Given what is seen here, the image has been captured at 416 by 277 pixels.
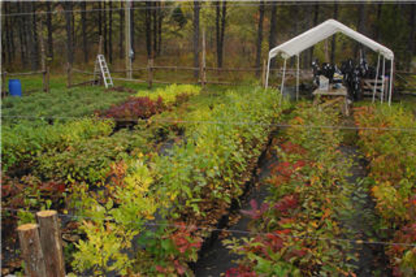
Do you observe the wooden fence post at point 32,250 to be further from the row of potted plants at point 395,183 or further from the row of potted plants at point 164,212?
the row of potted plants at point 395,183

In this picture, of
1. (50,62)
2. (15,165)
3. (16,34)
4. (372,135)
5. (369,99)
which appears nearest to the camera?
(15,165)

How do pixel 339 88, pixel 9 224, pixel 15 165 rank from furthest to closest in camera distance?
pixel 339 88 → pixel 15 165 → pixel 9 224

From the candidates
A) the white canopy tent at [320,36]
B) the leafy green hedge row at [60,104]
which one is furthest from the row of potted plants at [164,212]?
the white canopy tent at [320,36]

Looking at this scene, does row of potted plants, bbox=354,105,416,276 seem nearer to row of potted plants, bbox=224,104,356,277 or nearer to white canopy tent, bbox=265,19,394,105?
row of potted plants, bbox=224,104,356,277

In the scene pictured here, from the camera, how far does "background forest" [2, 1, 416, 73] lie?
19.6 m

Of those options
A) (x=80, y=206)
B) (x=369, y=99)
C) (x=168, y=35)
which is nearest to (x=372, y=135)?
(x=80, y=206)

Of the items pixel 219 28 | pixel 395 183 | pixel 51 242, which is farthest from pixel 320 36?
pixel 219 28

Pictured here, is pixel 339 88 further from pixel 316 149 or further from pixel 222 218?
pixel 222 218

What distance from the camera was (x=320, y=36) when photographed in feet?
35.3

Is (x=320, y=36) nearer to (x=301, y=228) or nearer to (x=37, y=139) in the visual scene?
(x=37, y=139)

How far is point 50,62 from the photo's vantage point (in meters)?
26.0

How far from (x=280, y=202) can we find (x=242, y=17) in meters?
25.5

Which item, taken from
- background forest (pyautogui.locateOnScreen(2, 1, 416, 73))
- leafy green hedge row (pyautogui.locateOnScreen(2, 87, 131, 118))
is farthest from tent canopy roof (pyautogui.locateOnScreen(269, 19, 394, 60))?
background forest (pyautogui.locateOnScreen(2, 1, 416, 73))

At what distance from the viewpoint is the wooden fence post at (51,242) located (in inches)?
89.0
